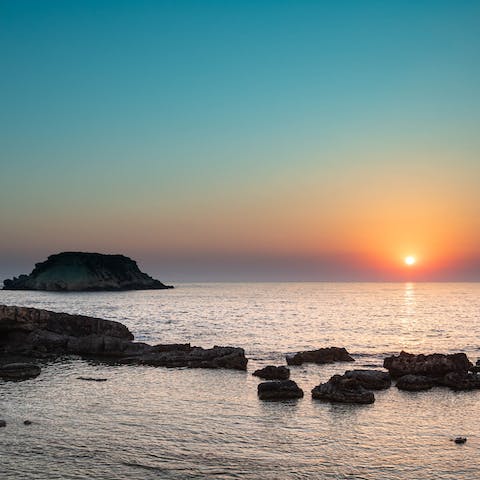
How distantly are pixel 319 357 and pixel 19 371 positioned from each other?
25.7 metres

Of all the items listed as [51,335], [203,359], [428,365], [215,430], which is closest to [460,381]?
[428,365]

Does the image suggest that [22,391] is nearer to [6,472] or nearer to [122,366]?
[122,366]

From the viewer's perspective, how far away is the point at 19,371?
4103 centimetres

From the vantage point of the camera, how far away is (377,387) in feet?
116

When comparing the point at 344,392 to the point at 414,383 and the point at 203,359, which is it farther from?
the point at 203,359

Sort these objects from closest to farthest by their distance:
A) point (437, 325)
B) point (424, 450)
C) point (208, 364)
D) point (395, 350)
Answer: point (424, 450)
point (208, 364)
point (395, 350)
point (437, 325)

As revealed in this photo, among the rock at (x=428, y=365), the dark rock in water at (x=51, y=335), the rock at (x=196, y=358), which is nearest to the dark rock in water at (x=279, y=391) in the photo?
the rock at (x=428, y=365)

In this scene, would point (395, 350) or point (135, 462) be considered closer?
point (135, 462)

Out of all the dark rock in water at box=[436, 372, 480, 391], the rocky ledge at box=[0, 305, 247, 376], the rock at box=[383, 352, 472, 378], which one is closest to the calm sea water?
the dark rock in water at box=[436, 372, 480, 391]

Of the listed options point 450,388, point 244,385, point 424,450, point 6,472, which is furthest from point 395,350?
point 6,472

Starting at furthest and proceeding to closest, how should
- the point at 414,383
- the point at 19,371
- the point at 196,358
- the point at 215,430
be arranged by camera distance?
the point at 196,358, the point at 19,371, the point at 414,383, the point at 215,430

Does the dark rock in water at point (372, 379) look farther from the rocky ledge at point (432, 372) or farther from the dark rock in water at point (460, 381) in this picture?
the dark rock in water at point (460, 381)

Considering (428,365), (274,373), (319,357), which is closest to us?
(428,365)

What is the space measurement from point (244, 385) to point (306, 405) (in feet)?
24.0
